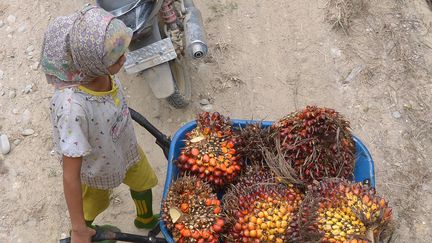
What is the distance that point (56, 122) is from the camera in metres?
2.23

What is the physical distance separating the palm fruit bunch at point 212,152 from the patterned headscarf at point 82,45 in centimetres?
64

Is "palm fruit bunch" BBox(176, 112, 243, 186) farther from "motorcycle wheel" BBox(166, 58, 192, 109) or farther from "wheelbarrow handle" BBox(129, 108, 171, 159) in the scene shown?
"motorcycle wheel" BBox(166, 58, 192, 109)

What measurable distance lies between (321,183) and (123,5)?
5.94ft

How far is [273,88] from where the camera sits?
13.6ft

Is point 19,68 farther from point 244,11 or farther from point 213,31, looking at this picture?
point 244,11

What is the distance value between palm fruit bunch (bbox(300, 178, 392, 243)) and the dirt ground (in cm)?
134

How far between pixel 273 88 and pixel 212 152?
5.76ft

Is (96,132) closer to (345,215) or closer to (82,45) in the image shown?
(82,45)

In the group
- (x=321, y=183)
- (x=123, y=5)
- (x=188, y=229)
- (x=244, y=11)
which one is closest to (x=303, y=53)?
(x=244, y=11)

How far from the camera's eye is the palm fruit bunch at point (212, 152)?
2.47 meters

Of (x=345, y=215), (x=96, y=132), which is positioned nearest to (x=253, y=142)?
(x=345, y=215)

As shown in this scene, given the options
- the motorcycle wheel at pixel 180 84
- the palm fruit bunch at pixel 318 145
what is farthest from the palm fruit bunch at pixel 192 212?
the motorcycle wheel at pixel 180 84

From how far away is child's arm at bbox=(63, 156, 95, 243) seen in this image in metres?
2.19

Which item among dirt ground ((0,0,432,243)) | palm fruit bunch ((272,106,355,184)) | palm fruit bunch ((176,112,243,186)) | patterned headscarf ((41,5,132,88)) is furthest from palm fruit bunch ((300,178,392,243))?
dirt ground ((0,0,432,243))
